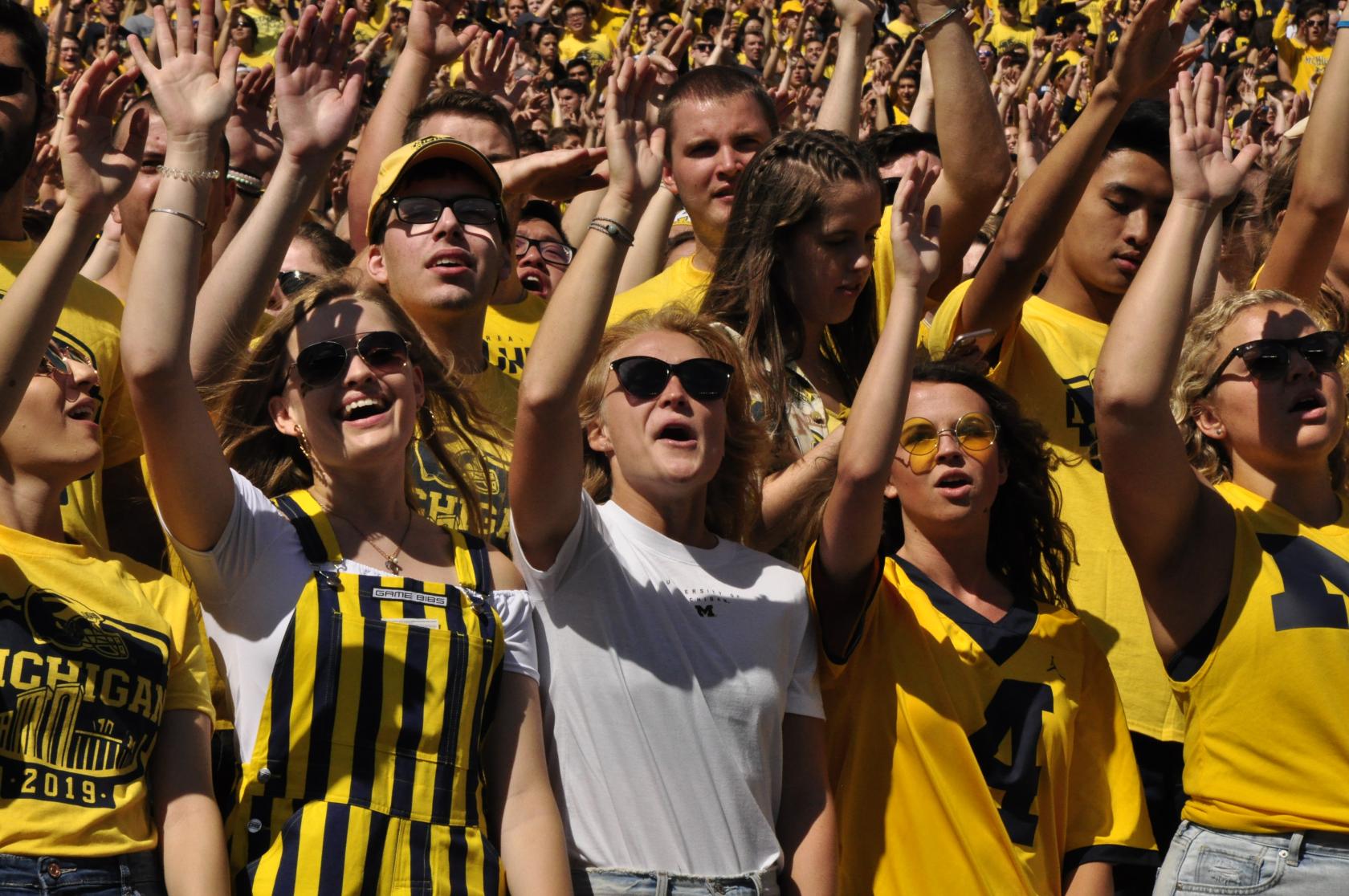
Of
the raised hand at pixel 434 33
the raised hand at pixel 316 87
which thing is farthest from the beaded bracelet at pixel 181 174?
the raised hand at pixel 434 33

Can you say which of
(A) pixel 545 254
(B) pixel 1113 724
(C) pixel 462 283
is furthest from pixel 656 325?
(A) pixel 545 254

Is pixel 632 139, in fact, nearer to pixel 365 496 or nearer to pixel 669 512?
pixel 669 512

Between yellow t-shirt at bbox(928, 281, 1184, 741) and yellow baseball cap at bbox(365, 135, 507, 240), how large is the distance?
110 cm

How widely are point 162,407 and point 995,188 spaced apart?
2171 mm

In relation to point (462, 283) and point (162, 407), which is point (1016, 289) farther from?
point (162, 407)

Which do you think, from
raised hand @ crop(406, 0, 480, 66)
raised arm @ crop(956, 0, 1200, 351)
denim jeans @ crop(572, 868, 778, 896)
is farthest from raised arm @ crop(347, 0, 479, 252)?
denim jeans @ crop(572, 868, 778, 896)

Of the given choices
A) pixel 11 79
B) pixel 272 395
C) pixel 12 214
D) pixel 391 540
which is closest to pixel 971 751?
pixel 391 540

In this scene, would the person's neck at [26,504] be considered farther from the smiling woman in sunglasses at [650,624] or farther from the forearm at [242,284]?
the smiling woman in sunglasses at [650,624]

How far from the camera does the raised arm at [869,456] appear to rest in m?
2.97

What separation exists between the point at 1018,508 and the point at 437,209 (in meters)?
1.43

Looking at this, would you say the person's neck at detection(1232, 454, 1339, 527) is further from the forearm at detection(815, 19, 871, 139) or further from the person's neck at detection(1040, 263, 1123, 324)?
the forearm at detection(815, 19, 871, 139)

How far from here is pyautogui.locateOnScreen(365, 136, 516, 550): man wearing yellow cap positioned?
144 inches

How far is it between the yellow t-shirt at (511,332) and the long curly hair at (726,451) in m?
0.89

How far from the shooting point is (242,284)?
10.2 ft
